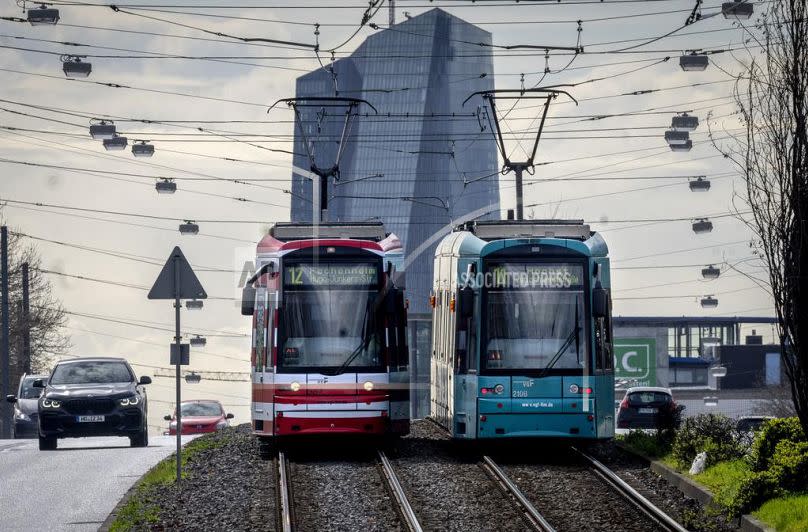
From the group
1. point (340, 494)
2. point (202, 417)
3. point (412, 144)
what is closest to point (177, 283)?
point (340, 494)

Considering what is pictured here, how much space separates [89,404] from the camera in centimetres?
2908

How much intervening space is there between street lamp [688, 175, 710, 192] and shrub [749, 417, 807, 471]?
3410 cm

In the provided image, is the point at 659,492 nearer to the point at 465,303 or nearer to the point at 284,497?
the point at 465,303

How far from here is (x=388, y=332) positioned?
2378 cm

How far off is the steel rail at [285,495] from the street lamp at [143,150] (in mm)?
18564

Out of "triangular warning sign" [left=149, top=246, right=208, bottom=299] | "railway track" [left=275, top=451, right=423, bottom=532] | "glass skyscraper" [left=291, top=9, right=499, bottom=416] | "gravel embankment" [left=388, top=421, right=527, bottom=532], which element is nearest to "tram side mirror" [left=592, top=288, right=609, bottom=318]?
"gravel embankment" [left=388, top=421, right=527, bottom=532]

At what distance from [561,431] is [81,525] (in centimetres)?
791

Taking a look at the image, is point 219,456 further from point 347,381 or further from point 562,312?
point 562,312

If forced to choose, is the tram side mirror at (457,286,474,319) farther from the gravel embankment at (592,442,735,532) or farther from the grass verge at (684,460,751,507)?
the grass verge at (684,460,751,507)

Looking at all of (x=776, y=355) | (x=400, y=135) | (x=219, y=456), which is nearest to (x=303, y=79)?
(x=400, y=135)

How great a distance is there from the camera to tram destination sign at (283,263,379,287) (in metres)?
23.9

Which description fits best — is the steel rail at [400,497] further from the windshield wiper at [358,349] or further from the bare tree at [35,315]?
the bare tree at [35,315]

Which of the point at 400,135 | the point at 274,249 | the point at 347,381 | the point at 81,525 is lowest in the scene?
the point at 81,525

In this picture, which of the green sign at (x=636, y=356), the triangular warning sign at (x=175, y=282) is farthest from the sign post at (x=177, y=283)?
the green sign at (x=636, y=356)
